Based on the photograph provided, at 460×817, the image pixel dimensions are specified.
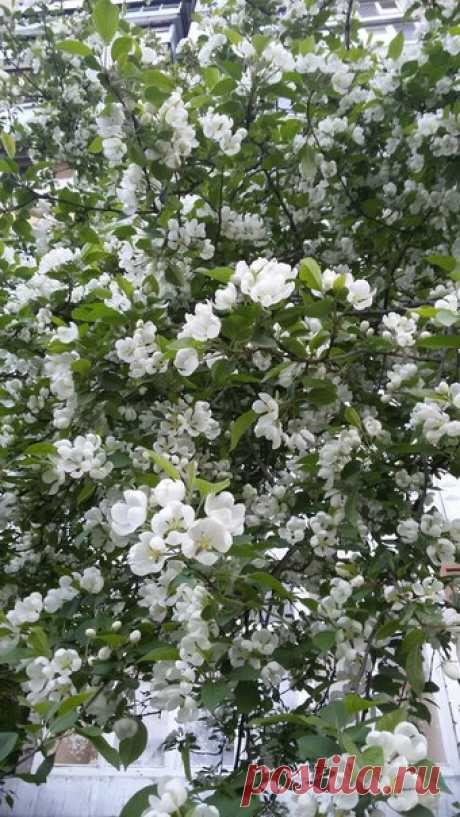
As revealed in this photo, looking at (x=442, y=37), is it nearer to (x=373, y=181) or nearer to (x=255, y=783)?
(x=373, y=181)

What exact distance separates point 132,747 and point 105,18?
1854 mm

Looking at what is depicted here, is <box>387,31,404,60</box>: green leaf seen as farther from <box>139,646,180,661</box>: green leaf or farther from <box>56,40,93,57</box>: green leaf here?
<box>139,646,180,661</box>: green leaf

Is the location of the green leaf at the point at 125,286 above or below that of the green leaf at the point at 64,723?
above

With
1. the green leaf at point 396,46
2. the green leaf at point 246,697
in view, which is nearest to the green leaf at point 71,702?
the green leaf at point 246,697

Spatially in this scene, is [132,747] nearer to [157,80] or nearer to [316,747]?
[316,747]

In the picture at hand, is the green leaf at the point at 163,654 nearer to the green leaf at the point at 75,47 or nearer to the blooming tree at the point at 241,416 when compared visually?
the blooming tree at the point at 241,416

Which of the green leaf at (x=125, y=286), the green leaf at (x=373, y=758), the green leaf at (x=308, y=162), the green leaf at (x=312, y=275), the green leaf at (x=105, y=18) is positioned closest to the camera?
the green leaf at (x=373, y=758)

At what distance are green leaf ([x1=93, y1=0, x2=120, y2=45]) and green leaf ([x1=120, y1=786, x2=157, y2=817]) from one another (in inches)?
73.3

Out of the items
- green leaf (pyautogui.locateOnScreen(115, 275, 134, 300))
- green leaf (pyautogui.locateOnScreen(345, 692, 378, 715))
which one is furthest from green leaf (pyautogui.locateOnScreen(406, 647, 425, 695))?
green leaf (pyautogui.locateOnScreen(115, 275, 134, 300))

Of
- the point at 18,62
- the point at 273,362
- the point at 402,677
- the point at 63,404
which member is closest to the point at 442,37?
the point at 273,362

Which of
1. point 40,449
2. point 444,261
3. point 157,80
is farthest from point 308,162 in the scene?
point 40,449

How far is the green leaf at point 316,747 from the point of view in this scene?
41.5 inches

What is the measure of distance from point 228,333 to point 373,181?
1.60 meters

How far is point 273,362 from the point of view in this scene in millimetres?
1771
